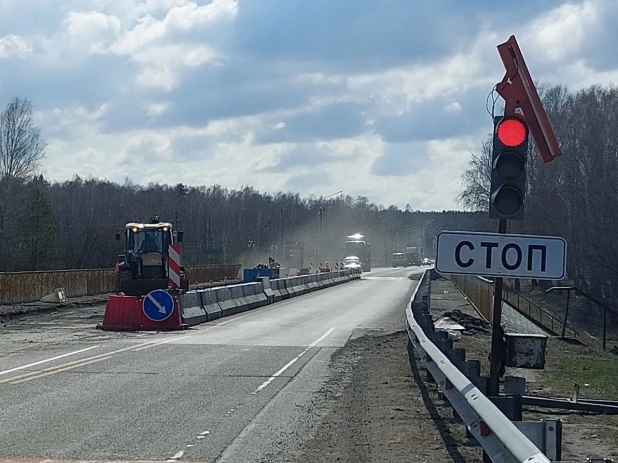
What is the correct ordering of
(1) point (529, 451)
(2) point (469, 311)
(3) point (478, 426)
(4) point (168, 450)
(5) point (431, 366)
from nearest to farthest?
(1) point (529, 451) → (3) point (478, 426) → (4) point (168, 450) → (5) point (431, 366) → (2) point (469, 311)

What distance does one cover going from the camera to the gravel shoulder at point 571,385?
895cm

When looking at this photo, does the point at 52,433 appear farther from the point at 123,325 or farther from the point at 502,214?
the point at 123,325

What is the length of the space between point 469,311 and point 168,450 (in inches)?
1069

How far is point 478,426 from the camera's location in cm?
709

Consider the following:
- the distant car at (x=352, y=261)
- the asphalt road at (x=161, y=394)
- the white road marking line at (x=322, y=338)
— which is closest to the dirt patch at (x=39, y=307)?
the asphalt road at (x=161, y=394)

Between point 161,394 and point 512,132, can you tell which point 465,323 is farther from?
point 512,132

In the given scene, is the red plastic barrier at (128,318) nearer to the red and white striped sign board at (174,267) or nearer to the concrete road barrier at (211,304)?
the red and white striped sign board at (174,267)

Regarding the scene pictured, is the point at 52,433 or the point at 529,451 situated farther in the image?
the point at 52,433

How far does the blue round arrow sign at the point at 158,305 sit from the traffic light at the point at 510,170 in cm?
1425

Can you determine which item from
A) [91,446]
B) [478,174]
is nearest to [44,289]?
[91,446]

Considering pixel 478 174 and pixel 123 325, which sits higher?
pixel 478 174

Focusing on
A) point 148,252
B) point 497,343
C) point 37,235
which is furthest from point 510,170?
point 37,235

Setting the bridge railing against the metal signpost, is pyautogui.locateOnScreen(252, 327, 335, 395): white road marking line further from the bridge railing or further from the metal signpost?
the bridge railing

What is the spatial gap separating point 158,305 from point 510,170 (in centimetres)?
1458
